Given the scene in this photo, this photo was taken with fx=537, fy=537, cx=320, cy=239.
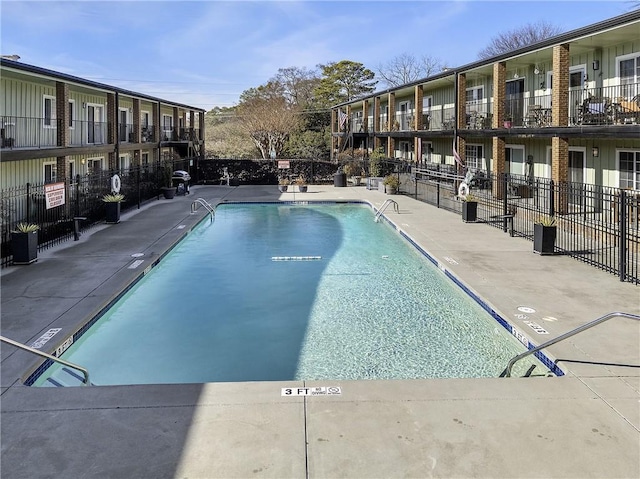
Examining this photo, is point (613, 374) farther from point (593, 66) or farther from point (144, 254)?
point (593, 66)

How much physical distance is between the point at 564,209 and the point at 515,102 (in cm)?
695

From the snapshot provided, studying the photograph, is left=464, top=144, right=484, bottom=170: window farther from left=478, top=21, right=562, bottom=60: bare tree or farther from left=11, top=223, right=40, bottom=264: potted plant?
left=478, top=21, right=562, bottom=60: bare tree

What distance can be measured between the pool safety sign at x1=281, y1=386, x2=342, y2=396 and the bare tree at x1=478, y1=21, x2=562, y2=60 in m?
57.0

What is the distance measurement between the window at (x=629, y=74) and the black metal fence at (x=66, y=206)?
16.9 metres

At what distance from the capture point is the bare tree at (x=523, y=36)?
5679 centimetres

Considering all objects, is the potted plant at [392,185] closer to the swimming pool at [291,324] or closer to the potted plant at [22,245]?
the swimming pool at [291,324]

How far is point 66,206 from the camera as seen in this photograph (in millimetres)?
16875

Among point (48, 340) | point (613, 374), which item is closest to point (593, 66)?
point (613, 374)

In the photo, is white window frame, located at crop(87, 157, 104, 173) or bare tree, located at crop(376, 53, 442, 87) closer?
white window frame, located at crop(87, 157, 104, 173)

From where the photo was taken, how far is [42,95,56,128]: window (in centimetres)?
1973

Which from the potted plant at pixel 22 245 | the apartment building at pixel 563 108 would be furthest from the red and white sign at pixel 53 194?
the apartment building at pixel 563 108

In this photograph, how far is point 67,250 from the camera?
1349cm

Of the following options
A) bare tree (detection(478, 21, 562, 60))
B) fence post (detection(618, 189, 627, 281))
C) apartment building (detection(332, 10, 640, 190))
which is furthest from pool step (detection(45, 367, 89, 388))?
bare tree (detection(478, 21, 562, 60))

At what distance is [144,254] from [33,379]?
7.18m
